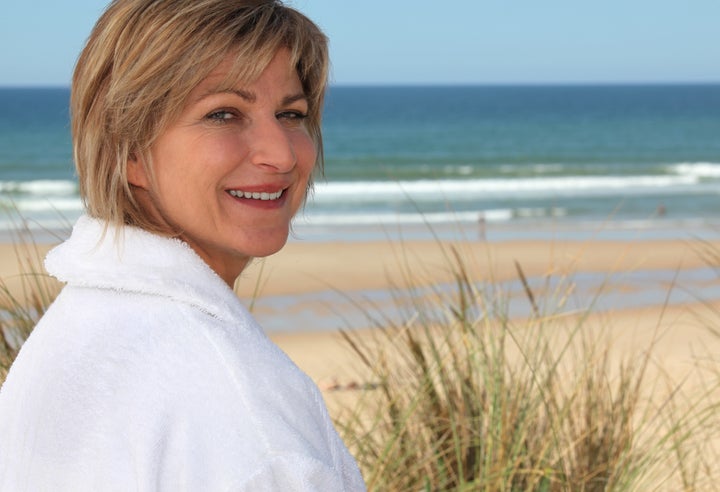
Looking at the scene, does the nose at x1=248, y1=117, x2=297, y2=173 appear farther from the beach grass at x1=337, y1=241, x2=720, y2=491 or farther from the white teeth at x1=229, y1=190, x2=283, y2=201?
the beach grass at x1=337, y1=241, x2=720, y2=491

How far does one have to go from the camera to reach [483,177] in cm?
3123

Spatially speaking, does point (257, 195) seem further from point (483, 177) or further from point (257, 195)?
point (483, 177)

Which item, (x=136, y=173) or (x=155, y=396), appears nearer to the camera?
(x=155, y=396)

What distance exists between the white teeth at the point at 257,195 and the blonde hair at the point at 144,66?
131 mm

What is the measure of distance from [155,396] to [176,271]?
21 cm

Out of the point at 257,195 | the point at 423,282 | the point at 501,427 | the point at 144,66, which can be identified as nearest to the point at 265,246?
the point at 257,195

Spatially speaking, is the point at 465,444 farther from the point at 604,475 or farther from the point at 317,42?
the point at 317,42

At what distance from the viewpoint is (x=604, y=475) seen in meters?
3.39

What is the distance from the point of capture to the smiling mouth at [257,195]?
157 centimetres

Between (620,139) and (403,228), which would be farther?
(620,139)

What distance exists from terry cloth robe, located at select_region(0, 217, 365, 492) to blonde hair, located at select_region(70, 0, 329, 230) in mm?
147

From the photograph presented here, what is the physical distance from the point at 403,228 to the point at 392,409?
47.6ft

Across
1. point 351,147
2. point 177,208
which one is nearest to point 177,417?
point 177,208

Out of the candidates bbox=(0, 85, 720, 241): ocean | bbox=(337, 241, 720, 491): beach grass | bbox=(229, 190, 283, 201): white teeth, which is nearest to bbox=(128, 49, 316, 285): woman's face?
bbox=(229, 190, 283, 201): white teeth
